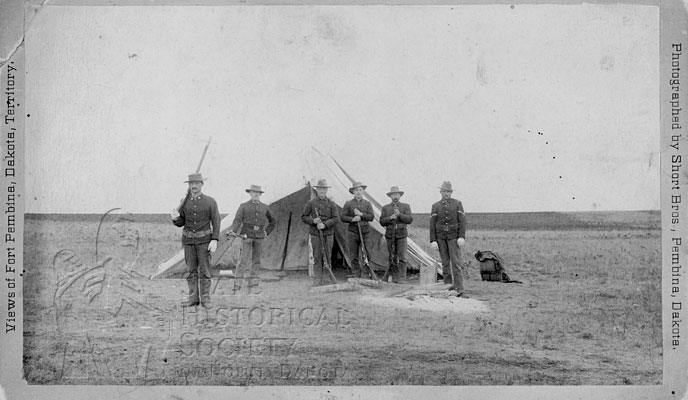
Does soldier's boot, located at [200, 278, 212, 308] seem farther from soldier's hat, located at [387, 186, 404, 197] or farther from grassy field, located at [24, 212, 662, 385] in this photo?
soldier's hat, located at [387, 186, 404, 197]

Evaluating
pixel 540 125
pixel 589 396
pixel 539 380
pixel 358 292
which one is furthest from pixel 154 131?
pixel 589 396

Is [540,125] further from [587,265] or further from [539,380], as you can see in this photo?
[539,380]

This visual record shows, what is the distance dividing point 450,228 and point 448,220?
0.08m

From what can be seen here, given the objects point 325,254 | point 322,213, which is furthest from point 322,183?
point 325,254

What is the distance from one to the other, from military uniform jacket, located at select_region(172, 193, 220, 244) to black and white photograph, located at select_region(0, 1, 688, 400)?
0.02m

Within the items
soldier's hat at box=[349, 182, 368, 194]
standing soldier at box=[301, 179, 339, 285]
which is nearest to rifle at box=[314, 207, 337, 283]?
standing soldier at box=[301, 179, 339, 285]

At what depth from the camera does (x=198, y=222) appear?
21.9 feet

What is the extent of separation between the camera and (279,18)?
22.1 feet

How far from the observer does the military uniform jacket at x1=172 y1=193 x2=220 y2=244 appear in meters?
6.65

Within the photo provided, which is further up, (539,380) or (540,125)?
(540,125)

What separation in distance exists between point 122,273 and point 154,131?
1330mm

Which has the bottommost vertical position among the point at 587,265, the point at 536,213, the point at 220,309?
the point at 220,309

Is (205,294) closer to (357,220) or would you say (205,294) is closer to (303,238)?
(303,238)

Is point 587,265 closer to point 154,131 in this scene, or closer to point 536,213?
point 536,213
